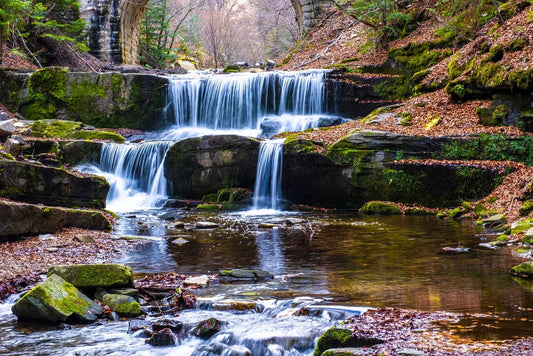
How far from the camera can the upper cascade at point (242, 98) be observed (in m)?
19.5

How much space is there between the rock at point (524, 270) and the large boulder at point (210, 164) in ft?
31.6

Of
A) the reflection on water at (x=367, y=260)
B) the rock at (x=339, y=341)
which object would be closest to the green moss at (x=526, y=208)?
the reflection on water at (x=367, y=260)

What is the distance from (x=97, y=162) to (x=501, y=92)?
1211 cm

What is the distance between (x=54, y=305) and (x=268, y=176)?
10.2 m

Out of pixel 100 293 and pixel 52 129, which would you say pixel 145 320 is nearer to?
pixel 100 293

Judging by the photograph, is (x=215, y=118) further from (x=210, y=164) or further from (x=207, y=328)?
(x=207, y=328)

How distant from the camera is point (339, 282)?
5961 millimetres

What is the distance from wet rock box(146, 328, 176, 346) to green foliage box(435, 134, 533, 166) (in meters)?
10.1

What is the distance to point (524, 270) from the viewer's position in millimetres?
5852

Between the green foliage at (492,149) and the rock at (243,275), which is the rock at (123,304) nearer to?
the rock at (243,275)

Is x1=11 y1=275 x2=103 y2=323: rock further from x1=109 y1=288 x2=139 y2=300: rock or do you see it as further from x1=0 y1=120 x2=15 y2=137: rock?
x1=0 y1=120 x2=15 y2=137: rock

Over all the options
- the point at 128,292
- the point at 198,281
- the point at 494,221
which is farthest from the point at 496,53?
the point at 128,292

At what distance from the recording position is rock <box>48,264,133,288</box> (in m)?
5.37

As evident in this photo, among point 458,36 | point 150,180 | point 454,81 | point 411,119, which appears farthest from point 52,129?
point 458,36
